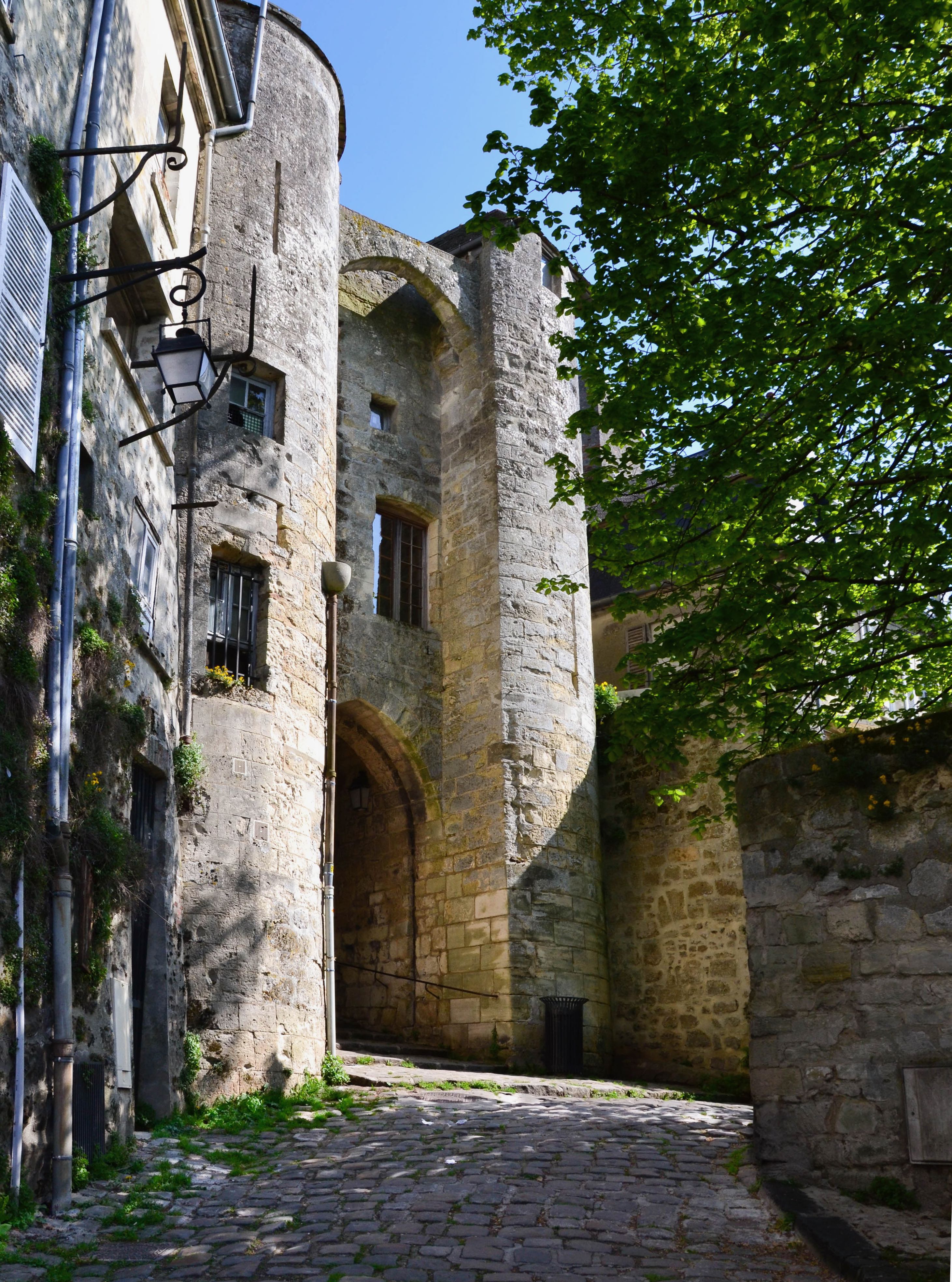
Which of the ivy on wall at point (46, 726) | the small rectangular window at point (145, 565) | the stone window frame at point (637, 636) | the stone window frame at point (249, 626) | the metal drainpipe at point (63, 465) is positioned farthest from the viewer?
the stone window frame at point (637, 636)

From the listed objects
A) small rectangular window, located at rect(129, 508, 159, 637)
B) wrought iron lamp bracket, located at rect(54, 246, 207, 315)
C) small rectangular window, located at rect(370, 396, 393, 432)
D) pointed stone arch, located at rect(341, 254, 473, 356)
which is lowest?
small rectangular window, located at rect(129, 508, 159, 637)

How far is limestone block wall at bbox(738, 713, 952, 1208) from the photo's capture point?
617cm

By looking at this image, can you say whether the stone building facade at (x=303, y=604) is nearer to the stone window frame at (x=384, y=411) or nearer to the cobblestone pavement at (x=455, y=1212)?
the stone window frame at (x=384, y=411)

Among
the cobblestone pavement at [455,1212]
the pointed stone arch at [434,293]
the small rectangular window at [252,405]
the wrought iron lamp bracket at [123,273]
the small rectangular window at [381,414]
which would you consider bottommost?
the cobblestone pavement at [455,1212]

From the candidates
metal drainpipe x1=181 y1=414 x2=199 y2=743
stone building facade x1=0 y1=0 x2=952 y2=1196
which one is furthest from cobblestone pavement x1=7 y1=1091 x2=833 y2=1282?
metal drainpipe x1=181 y1=414 x2=199 y2=743

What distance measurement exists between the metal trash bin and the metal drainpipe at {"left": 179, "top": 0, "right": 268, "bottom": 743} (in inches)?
220

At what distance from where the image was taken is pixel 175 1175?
6848 millimetres

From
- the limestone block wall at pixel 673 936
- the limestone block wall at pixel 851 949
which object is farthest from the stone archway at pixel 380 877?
the limestone block wall at pixel 851 949

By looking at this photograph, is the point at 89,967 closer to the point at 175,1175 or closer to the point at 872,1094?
the point at 175,1175

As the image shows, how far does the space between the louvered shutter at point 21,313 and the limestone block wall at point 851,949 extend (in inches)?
176

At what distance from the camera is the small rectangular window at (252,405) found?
12.4 m

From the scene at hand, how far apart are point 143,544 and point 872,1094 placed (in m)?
6.29

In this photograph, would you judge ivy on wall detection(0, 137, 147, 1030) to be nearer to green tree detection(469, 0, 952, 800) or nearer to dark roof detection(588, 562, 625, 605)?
green tree detection(469, 0, 952, 800)

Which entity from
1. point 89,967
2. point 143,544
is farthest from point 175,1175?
point 143,544
